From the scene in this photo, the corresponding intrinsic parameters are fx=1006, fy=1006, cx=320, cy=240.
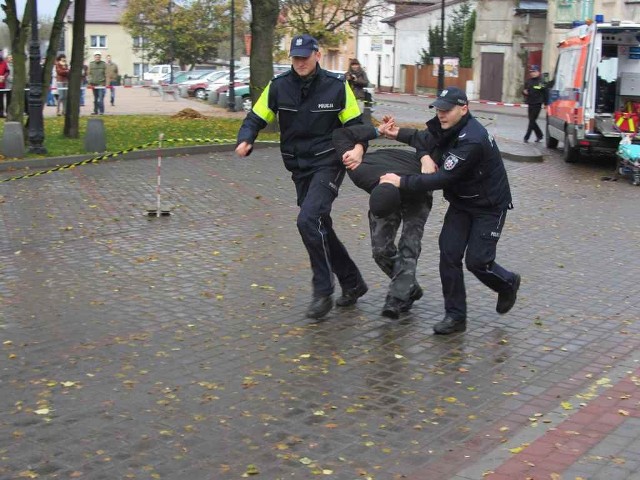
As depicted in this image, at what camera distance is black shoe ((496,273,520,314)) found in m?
7.34

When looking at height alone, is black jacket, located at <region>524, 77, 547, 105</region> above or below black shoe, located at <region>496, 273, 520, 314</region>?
above

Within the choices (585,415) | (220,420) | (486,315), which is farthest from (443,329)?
(220,420)

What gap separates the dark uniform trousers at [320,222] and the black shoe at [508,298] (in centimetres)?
122

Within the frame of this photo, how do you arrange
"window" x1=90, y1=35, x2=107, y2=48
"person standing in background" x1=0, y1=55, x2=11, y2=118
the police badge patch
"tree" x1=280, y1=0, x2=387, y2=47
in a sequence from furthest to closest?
"window" x1=90, y1=35, x2=107, y2=48
"tree" x1=280, y1=0, x2=387, y2=47
"person standing in background" x1=0, y1=55, x2=11, y2=118
the police badge patch

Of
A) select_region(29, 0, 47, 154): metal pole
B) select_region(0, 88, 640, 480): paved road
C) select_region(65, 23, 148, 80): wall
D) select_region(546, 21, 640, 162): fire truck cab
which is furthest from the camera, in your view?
select_region(65, 23, 148, 80): wall

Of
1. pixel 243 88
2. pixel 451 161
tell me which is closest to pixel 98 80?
pixel 243 88

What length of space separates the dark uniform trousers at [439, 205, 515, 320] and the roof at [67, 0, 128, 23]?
339ft

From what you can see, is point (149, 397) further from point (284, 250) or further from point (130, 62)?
point (130, 62)

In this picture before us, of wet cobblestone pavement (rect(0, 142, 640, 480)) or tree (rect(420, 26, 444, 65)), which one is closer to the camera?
wet cobblestone pavement (rect(0, 142, 640, 480))

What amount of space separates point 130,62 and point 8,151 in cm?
9483

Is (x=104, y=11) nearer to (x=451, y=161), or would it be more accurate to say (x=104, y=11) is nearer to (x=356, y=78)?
(x=356, y=78)

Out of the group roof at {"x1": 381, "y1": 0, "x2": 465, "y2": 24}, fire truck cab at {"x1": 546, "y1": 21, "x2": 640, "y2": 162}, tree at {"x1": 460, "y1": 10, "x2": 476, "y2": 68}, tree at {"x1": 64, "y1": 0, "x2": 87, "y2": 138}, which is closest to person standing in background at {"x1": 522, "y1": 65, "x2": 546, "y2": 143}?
fire truck cab at {"x1": 546, "y1": 21, "x2": 640, "y2": 162}

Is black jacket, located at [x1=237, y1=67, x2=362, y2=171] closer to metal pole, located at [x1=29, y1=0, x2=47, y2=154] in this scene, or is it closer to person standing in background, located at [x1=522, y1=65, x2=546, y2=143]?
metal pole, located at [x1=29, y1=0, x2=47, y2=154]

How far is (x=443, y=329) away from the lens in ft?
23.3
